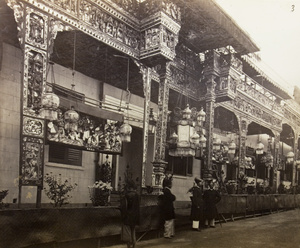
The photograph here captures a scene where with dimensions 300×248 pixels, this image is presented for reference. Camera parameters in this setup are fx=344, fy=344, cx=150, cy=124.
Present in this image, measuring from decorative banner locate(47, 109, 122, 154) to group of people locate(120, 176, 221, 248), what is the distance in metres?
1.92

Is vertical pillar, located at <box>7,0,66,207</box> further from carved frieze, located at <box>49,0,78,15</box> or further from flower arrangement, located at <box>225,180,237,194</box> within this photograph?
flower arrangement, located at <box>225,180,237,194</box>

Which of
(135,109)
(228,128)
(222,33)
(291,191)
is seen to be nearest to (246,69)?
(228,128)

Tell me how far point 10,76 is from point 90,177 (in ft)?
13.4

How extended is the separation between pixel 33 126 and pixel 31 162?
69cm

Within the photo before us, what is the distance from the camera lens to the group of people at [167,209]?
716 cm

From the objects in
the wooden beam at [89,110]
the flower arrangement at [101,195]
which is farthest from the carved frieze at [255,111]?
the flower arrangement at [101,195]

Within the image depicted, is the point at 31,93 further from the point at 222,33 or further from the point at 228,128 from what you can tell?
the point at 228,128

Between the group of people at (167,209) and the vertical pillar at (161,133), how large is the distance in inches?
14.1

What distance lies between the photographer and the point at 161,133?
10.2 metres

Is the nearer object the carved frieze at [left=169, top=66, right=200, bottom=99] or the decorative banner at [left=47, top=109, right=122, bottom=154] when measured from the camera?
the decorative banner at [left=47, top=109, right=122, bottom=154]

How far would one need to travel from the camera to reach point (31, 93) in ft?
21.8

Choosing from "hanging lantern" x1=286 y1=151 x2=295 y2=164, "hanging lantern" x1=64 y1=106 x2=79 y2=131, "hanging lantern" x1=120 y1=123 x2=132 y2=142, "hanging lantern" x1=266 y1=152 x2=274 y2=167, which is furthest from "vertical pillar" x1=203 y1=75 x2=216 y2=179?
"hanging lantern" x1=286 y1=151 x2=295 y2=164

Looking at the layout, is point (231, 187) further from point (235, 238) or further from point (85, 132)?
point (85, 132)

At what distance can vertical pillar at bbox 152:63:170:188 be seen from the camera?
389 inches
